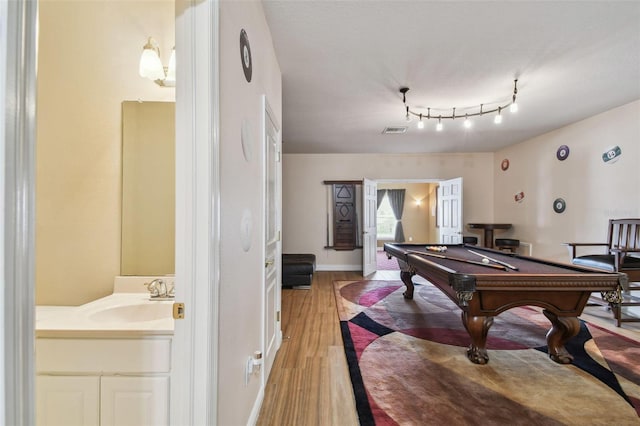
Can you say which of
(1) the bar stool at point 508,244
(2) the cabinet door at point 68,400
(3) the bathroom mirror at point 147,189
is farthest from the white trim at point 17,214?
(1) the bar stool at point 508,244

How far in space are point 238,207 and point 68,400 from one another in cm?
101

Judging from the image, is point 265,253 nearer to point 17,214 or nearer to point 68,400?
point 68,400

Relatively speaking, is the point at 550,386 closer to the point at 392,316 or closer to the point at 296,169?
the point at 392,316

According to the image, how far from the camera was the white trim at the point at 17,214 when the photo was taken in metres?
0.40

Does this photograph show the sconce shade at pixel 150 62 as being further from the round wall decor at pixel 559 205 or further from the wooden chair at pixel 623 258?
the round wall decor at pixel 559 205

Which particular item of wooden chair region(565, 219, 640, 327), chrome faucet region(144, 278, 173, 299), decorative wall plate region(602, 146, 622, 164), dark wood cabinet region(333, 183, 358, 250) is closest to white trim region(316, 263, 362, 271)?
dark wood cabinet region(333, 183, 358, 250)

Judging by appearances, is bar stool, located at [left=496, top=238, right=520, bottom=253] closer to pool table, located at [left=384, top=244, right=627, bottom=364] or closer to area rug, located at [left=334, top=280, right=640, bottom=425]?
area rug, located at [left=334, top=280, right=640, bottom=425]

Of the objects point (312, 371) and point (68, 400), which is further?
point (312, 371)

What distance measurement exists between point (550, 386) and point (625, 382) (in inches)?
22.7

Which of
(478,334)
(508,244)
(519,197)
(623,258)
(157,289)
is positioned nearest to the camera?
(157,289)

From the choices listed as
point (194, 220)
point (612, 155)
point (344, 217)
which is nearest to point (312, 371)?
point (194, 220)

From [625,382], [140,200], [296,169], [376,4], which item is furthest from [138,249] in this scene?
[296,169]

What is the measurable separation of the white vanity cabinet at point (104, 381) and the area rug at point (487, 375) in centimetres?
122

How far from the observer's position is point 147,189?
5.52 ft
